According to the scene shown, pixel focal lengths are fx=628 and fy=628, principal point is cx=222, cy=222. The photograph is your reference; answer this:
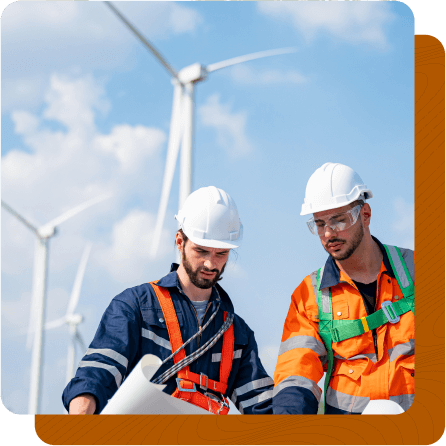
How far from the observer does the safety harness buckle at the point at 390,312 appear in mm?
6832

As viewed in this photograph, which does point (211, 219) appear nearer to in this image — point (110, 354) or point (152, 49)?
point (110, 354)

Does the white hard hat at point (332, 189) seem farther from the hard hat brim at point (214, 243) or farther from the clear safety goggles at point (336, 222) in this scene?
the hard hat brim at point (214, 243)

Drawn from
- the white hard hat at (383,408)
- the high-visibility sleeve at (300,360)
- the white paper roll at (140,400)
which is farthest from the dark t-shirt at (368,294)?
the white paper roll at (140,400)

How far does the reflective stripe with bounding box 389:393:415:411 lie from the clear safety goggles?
1.91m

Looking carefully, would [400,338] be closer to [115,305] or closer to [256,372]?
[256,372]

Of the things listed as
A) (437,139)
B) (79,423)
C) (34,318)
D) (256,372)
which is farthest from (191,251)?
(34,318)

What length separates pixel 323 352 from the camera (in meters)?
7.01

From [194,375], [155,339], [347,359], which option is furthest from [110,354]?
[347,359]

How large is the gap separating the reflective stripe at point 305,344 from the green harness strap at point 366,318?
0.28ft

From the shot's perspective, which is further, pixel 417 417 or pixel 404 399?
pixel 404 399

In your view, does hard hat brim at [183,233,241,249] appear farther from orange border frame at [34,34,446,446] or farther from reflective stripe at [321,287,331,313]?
orange border frame at [34,34,446,446]

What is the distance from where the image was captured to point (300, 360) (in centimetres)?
684

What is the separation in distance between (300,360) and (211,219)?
6.09 feet

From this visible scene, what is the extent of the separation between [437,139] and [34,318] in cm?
1061
